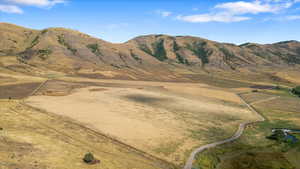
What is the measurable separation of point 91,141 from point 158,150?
18.7 metres

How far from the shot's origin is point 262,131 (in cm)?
8212

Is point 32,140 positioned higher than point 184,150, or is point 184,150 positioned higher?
point 32,140

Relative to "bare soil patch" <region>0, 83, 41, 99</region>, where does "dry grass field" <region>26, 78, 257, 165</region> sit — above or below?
below

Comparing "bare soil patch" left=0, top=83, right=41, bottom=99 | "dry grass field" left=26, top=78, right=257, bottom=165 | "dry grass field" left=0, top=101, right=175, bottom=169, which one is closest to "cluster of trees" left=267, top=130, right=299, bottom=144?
"dry grass field" left=26, top=78, right=257, bottom=165

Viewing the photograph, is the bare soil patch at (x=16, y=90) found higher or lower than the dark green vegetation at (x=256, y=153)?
higher

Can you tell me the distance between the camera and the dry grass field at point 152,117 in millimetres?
64562

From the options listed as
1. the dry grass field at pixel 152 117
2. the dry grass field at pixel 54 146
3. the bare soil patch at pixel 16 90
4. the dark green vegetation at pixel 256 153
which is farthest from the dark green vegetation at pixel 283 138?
the bare soil patch at pixel 16 90

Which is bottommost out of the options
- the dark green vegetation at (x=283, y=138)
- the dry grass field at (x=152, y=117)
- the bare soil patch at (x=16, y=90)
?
the dark green vegetation at (x=283, y=138)

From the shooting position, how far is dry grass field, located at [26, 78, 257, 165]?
64.6 metres

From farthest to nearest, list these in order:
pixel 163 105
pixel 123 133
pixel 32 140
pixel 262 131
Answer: pixel 163 105 → pixel 262 131 → pixel 123 133 → pixel 32 140

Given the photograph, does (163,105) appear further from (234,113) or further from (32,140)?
(32,140)

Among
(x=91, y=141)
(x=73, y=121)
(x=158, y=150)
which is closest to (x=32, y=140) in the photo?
(x=91, y=141)

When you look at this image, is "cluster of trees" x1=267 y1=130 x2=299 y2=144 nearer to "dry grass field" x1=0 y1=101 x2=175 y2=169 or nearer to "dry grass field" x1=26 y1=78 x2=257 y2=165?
"dry grass field" x1=26 y1=78 x2=257 y2=165

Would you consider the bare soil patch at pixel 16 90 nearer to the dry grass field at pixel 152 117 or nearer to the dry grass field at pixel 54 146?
the dry grass field at pixel 152 117
